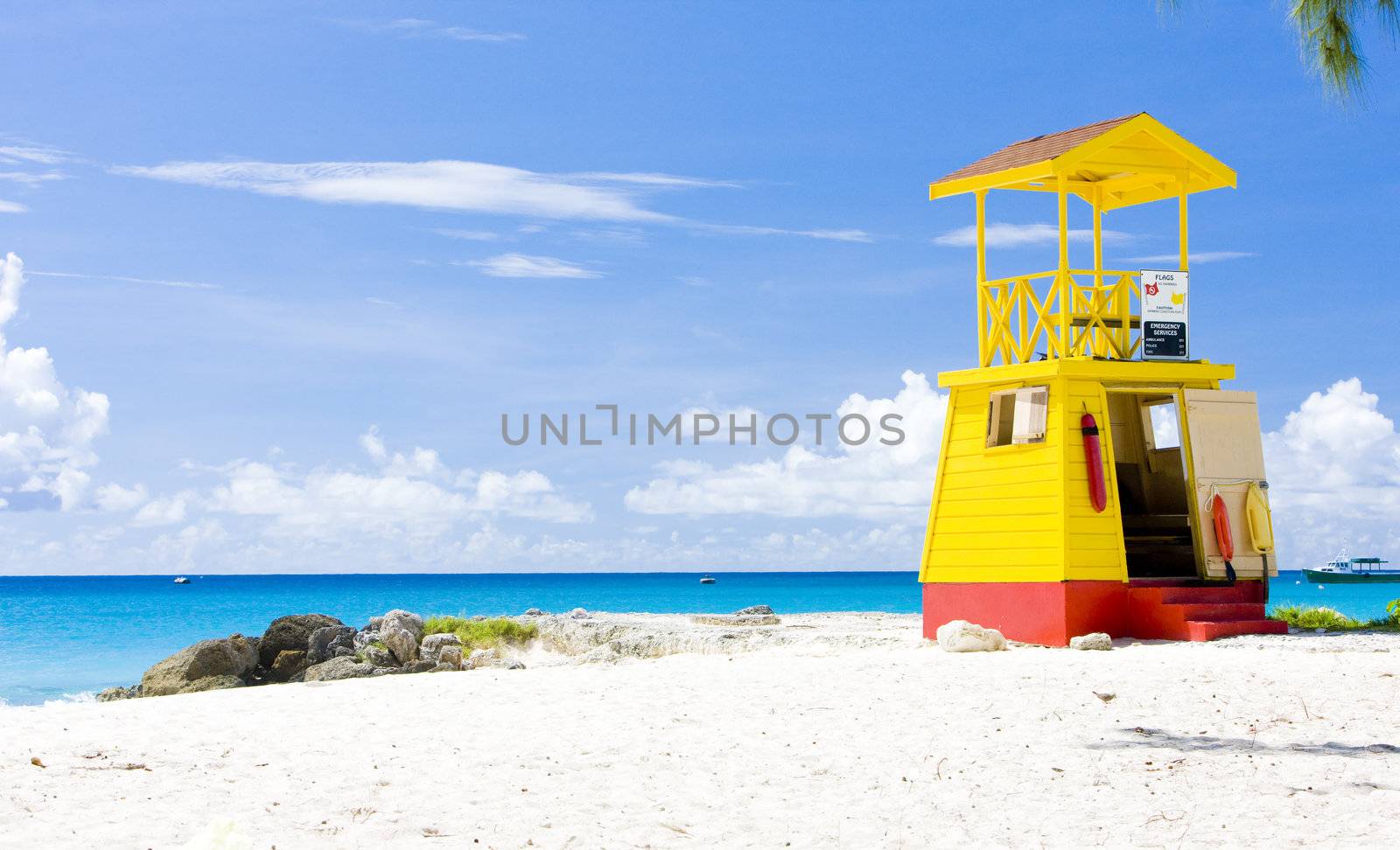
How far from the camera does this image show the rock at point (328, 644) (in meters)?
20.3

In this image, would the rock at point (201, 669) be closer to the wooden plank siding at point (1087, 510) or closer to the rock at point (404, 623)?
the rock at point (404, 623)

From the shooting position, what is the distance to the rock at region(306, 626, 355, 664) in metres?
20.3

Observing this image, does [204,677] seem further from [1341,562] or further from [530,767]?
[1341,562]

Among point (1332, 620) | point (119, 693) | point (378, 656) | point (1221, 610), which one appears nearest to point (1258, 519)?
point (1221, 610)

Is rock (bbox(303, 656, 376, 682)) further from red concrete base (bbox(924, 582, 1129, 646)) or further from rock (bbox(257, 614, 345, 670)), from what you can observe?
red concrete base (bbox(924, 582, 1129, 646))

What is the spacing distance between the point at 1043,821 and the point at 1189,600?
8419 mm

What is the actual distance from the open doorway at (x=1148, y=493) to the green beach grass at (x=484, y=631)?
1067cm

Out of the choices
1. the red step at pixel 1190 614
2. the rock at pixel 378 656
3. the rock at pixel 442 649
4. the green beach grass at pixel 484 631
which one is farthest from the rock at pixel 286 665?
the red step at pixel 1190 614

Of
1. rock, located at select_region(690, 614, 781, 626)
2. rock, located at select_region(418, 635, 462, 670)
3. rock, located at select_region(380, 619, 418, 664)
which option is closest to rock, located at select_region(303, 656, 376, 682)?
rock, located at select_region(418, 635, 462, 670)

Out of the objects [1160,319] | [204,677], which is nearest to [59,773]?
[204,677]

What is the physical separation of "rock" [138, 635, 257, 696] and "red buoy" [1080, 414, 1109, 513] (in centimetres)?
1191

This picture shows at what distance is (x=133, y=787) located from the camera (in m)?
8.01

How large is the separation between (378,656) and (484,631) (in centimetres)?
378

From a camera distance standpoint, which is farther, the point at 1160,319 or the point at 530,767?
the point at 1160,319
